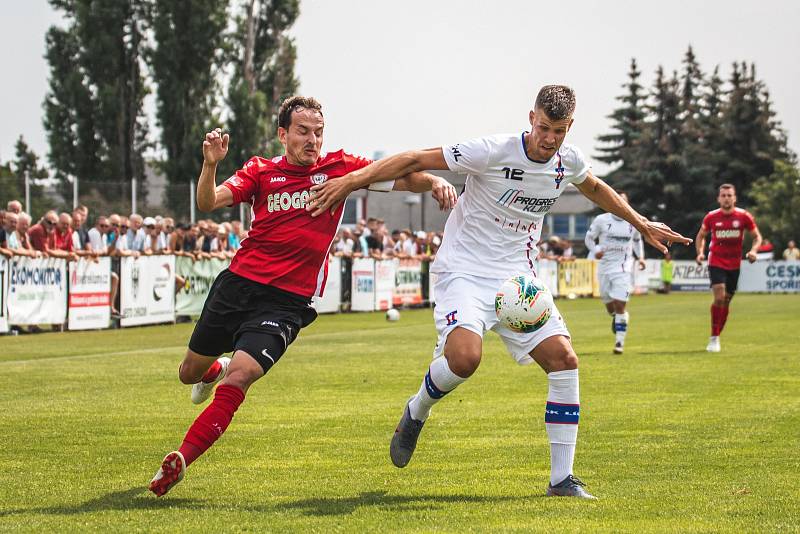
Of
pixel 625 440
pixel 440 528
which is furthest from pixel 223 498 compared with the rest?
pixel 625 440

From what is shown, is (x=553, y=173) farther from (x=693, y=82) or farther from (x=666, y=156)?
(x=693, y=82)

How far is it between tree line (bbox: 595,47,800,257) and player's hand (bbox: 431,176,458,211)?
66383 millimetres

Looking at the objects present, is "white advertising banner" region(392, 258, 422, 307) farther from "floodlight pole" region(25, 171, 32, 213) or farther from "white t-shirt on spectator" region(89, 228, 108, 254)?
"white t-shirt on spectator" region(89, 228, 108, 254)

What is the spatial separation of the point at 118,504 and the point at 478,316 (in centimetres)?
232

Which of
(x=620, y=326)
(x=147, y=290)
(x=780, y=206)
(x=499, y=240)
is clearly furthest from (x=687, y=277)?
(x=499, y=240)

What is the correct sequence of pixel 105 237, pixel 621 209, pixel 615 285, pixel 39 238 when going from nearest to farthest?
pixel 621 209 → pixel 615 285 → pixel 39 238 → pixel 105 237

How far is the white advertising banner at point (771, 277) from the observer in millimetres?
57938

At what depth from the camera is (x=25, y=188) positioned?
31.4 meters

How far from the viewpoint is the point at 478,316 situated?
748cm

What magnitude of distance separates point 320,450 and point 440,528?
2817mm

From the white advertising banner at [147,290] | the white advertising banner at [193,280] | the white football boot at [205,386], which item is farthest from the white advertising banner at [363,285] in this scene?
the white football boot at [205,386]

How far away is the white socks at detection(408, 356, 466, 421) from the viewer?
7.42 m

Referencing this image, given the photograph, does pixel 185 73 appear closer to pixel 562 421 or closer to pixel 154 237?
pixel 154 237

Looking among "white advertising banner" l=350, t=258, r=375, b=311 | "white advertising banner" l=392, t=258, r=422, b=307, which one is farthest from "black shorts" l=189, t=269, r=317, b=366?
"white advertising banner" l=392, t=258, r=422, b=307
